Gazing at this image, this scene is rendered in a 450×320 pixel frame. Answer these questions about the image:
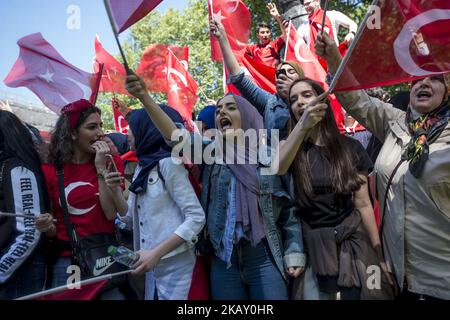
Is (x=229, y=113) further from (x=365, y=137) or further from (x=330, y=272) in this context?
(x=365, y=137)

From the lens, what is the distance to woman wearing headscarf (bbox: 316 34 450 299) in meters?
2.49

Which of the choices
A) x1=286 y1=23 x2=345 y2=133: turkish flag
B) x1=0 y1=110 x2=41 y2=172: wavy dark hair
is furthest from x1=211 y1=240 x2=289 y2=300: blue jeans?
x1=286 y1=23 x2=345 y2=133: turkish flag

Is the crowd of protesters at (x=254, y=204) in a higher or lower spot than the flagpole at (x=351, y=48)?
lower

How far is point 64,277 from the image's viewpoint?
2869mm

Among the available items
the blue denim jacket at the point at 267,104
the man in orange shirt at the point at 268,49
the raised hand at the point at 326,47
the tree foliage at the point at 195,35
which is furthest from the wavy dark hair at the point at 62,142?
the tree foliage at the point at 195,35

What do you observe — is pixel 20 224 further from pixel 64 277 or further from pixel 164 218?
pixel 164 218

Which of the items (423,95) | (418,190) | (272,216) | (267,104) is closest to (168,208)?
(272,216)

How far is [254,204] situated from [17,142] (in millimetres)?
1437

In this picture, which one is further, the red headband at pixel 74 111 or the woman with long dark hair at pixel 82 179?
the red headband at pixel 74 111

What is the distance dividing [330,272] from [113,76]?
5.04 m

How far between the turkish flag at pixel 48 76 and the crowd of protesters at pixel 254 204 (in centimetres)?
102

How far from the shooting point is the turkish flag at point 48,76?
4082 millimetres

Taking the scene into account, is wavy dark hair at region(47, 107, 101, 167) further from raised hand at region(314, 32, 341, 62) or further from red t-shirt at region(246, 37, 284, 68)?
red t-shirt at region(246, 37, 284, 68)

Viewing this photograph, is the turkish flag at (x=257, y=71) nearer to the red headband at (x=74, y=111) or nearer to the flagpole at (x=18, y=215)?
the red headband at (x=74, y=111)
